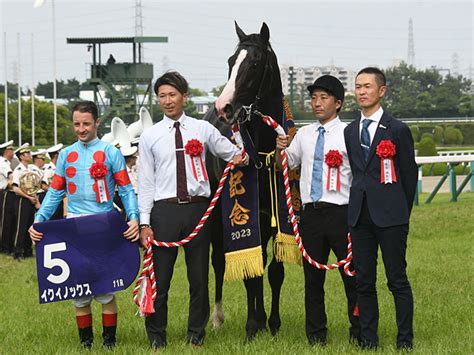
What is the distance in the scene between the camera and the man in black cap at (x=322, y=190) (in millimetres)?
7059

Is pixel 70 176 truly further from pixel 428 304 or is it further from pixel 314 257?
pixel 428 304

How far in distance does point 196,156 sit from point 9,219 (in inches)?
424

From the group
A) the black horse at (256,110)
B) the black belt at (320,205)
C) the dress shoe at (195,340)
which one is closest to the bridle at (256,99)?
the black horse at (256,110)

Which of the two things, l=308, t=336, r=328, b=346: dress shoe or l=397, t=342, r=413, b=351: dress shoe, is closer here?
l=397, t=342, r=413, b=351: dress shoe

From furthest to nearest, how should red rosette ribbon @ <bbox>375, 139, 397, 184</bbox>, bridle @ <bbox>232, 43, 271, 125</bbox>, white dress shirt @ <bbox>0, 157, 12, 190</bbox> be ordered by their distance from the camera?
white dress shirt @ <bbox>0, 157, 12, 190</bbox> < bridle @ <bbox>232, 43, 271, 125</bbox> < red rosette ribbon @ <bbox>375, 139, 397, 184</bbox>

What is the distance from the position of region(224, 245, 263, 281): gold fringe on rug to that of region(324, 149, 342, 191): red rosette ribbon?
39.1 inches

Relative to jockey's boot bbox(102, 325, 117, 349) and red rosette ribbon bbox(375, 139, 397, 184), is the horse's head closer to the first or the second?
red rosette ribbon bbox(375, 139, 397, 184)

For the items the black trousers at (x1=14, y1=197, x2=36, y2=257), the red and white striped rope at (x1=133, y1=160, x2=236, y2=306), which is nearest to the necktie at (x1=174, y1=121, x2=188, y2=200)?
the red and white striped rope at (x1=133, y1=160, x2=236, y2=306)

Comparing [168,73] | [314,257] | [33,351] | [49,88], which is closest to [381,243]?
[314,257]

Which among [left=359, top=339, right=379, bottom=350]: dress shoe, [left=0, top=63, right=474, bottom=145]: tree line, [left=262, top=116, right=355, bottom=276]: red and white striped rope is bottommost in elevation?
[left=359, top=339, right=379, bottom=350]: dress shoe

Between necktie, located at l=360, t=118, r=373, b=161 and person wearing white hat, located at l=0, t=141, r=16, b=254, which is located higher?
necktie, located at l=360, t=118, r=373, b=161

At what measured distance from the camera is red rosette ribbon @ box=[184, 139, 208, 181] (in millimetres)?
7016

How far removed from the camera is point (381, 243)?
669 centimetres

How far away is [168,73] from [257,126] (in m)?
0.92
